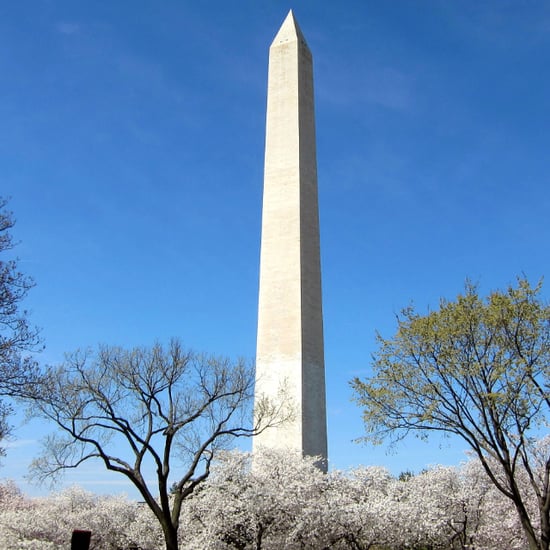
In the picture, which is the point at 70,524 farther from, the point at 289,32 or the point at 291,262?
the point at 289,32

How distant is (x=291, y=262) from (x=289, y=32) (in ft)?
41.4

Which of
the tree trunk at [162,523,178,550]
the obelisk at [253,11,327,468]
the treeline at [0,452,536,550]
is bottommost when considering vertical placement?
the tree trunk at [162,523,178,550]

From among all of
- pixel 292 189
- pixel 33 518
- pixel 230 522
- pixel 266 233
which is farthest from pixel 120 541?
pixel 292 189

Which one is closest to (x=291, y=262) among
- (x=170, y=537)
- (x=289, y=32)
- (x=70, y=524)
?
(x=289, y=32)

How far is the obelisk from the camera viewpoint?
91.4 ft

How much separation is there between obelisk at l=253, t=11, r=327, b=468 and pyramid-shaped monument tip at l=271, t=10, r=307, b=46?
7 cm

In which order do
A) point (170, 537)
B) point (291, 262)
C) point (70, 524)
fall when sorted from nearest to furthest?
1. point (170, 537)
2. point (291, 262)
3. point (70, 524)

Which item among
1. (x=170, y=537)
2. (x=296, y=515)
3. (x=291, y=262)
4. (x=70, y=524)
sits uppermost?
(x=291, y=262)

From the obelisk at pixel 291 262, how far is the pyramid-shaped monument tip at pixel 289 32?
7 centimetres

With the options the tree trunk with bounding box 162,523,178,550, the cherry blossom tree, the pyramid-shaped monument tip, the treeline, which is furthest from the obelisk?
the cherry blossom tree

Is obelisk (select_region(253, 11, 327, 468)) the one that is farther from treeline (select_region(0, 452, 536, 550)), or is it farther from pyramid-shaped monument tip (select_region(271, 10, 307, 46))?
treeline (select_region(0, 452, 536, 550))

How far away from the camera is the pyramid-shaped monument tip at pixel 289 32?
33.8 metres

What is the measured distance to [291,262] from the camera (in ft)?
97.7

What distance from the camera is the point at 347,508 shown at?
23.5 metres
